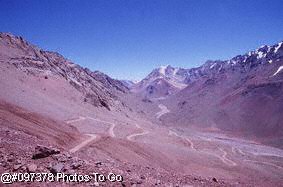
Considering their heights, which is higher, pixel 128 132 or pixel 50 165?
pixel 128 132

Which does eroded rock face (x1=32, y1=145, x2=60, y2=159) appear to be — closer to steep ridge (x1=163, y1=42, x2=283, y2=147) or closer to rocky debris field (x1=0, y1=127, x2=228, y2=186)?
rocky debris field (x1=0, y1=127, x2=228, y2=186)

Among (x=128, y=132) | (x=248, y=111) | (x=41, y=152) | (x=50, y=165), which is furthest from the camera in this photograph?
(x=248, y=111)

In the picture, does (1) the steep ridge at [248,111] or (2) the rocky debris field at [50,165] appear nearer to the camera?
(2) the rocky debris field at [50,165]

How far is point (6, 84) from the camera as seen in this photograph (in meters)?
57.9

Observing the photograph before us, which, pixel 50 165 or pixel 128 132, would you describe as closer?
pixel 50 165

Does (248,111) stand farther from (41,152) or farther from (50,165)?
(50,165)

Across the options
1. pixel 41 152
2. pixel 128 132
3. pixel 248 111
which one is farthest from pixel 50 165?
pixel 248 111

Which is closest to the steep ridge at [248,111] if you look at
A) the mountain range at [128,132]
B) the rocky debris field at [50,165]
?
the mountain range at [128,132]

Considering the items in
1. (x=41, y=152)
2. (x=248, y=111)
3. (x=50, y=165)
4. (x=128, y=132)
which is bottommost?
(x=50, y=165)

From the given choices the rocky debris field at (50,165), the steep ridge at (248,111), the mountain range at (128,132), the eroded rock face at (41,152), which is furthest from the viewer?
the steep ridge at (248,111)

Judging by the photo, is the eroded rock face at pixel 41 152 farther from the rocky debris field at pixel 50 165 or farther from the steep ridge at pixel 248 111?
the steep ridge at pixel 248 111

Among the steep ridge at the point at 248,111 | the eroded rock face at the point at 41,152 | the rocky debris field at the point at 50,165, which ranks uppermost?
the steep ridge at the point at 248,111

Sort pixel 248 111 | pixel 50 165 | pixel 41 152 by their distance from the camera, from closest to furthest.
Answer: pixel 50 165 < pixel 41 152 < pixel 248 111

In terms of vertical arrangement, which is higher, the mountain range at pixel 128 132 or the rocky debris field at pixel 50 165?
the mountain range at pixel 128 132
